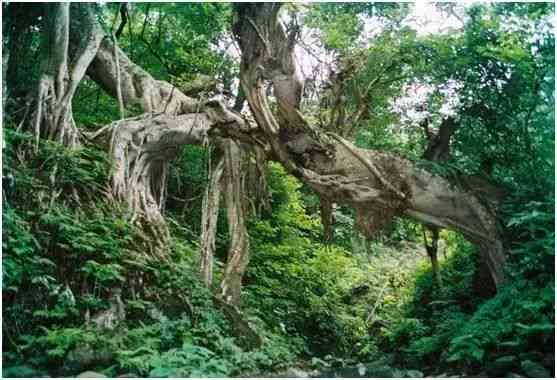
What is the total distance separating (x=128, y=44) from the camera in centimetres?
817

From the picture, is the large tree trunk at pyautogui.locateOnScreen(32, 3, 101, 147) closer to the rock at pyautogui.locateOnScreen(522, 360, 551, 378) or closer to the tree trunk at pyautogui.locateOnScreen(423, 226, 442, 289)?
the tree trunk at pyautogui.locateOnScreen(423, 226, 442, 289)

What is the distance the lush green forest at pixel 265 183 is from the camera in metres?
4.11

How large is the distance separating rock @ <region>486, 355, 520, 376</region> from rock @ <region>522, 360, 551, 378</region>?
14 cm

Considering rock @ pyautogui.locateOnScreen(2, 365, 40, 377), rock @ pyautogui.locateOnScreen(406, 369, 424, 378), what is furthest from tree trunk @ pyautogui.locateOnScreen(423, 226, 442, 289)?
rock @ pyautogui.locateOnScreen(2, 365, 40, 377)

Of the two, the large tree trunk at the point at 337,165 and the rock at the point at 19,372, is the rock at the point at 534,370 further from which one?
the rock at the point at 19,372

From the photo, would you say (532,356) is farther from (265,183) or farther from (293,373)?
(265,183)

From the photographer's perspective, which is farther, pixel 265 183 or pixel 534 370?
pixel 265 183

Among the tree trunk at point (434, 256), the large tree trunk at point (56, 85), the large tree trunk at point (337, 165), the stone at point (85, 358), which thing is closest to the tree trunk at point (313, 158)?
the large tree trunk at point (337, 165)

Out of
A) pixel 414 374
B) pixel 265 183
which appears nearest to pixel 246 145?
pixel 265 183

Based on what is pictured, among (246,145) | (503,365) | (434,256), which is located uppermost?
(246,145)

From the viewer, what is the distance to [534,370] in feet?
12.1

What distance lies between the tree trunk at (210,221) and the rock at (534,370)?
115 inches

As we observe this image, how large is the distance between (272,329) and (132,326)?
282 centimetres

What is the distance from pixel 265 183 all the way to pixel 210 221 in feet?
3.17
